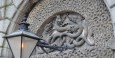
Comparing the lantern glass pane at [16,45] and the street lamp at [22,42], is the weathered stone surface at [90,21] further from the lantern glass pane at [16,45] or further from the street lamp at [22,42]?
the lantern glass pane at [16,45]

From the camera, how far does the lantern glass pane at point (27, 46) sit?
9.32 ft

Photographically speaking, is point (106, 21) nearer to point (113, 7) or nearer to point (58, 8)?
point (113, 7)

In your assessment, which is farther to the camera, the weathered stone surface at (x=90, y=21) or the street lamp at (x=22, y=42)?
the weathered stone surface at (x=90, y=21)

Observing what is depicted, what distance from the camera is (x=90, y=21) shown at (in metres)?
3.72

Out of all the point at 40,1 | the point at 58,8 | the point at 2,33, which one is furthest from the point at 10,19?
the point at 58,8

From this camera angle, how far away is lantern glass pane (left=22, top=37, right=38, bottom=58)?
284 cm

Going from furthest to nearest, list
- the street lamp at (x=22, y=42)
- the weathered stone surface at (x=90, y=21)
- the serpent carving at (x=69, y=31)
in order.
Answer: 1. the serpent carving at (x=69, y=31)
2. the weathered stone surface at (x=90, y=21)
3. the street lamp at (x=22, y=42)

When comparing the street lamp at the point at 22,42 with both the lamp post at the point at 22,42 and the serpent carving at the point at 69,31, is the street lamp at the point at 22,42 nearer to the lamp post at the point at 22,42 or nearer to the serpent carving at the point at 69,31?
the lamp post at the point at 22,42

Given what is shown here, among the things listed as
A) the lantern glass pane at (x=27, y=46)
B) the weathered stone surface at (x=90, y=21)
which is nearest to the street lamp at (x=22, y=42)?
the lantern glass pane at (x=27, y=46)

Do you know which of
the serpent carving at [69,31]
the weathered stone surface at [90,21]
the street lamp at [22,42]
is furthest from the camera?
the serpent carving at [69,31]

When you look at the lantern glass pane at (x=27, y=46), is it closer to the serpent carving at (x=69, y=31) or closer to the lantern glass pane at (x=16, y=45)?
the lantern glass pane at (x=16, y=45)

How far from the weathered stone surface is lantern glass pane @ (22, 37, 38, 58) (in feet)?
3.02

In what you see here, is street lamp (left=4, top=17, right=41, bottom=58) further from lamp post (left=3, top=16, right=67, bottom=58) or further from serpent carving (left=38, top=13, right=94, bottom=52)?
serpent carving (left=38, top=13, right=94, bottom=52)

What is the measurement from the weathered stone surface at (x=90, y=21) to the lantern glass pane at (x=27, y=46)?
920 millimetres
